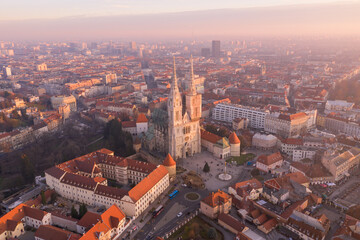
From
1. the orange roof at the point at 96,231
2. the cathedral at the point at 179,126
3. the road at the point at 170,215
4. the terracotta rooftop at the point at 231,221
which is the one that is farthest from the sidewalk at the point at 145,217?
the cathedral at the point at 179,126

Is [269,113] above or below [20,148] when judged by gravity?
above

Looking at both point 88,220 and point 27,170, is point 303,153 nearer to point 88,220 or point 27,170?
point 88,220

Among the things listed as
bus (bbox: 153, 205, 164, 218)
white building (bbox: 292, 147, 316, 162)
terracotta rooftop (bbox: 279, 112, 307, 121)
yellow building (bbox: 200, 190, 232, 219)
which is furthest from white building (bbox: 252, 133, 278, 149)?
bus (bbox: 153, 205, 164, 218)

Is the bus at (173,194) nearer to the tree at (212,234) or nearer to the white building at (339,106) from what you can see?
the tree at (212,234)

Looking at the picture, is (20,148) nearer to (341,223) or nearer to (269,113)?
(269,113)

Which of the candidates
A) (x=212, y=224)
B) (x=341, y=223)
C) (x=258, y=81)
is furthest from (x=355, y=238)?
(x=258, y=81)

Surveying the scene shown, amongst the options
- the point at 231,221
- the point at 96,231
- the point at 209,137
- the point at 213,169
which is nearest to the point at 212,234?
the point at 231,221
